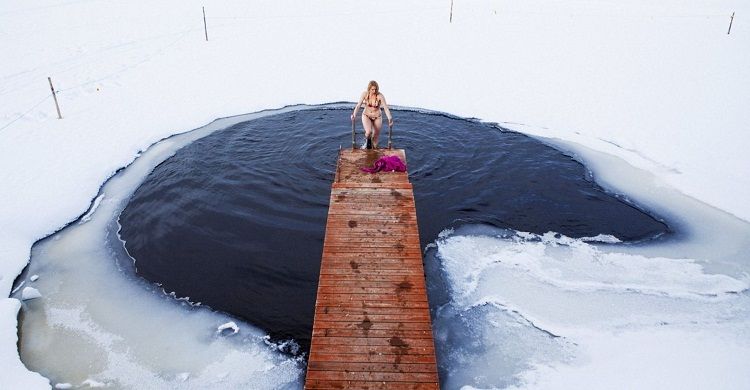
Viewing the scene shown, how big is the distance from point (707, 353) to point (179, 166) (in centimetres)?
1196

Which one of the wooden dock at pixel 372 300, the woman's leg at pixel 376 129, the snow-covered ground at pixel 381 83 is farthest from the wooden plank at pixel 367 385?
the woman's leg at pixel 376 129

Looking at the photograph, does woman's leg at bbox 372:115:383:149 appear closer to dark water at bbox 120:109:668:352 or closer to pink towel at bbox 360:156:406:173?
dark water at bbox 120:109:668:352

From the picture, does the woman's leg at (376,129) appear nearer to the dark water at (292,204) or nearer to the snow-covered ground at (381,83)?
the dark water at (292,204)

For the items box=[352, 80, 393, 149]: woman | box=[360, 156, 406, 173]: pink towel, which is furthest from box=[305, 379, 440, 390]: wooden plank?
box=[352, 80, 393, 149]: woman

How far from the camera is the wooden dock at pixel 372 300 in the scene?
18.8 feet

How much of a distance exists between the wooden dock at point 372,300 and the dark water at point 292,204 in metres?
1.07

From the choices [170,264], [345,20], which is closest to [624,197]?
[170,264]

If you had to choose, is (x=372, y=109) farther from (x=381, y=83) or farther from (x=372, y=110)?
(x=381, y=83)

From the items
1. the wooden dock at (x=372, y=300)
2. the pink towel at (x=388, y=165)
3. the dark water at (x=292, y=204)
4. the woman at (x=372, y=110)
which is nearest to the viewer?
the wooden dock at (x=372, y=300)

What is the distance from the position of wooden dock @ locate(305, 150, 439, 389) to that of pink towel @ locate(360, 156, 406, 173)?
32.7 inches

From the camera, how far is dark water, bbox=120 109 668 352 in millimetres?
8492

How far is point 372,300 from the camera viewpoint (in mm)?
6723

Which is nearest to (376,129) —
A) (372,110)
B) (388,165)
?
(372,110)

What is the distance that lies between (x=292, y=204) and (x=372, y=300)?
14.6 ft
